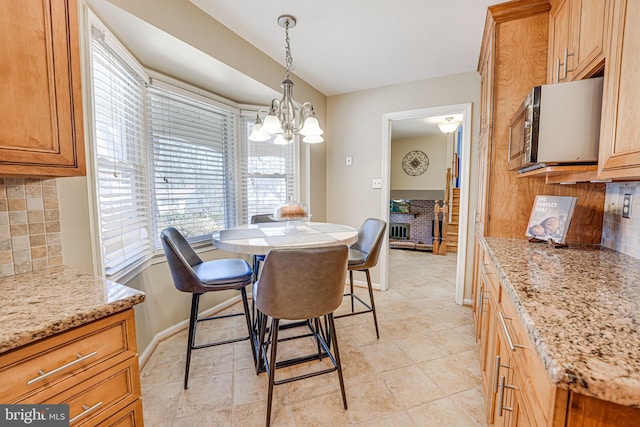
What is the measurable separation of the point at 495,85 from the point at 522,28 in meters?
0.36

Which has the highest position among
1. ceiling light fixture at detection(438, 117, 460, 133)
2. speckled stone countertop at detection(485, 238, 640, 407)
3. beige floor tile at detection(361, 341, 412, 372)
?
ceiling light fixture at detection(438, 117, 460, 133)

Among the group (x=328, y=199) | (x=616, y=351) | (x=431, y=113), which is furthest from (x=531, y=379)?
(x=328, y=199)

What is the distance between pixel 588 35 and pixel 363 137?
7.26 ft

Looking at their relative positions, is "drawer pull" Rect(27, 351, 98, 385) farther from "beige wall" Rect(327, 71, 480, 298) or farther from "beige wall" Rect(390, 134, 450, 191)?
"beige wall" Rect(390, 134, 450, 191)

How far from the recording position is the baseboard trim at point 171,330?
1925 millimetres

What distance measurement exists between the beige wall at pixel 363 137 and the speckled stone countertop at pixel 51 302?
2.71 m

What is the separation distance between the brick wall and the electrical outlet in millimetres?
4384

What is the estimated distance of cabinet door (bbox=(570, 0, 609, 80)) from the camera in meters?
1.11

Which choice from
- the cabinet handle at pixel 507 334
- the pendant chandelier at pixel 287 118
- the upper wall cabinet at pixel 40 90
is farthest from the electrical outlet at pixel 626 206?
the upper wall cabinet at pixel 40 90

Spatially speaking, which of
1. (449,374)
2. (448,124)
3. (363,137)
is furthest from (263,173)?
(448,124)

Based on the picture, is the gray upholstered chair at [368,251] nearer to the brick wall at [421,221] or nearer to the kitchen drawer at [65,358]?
the kitchen drawer at [65,358]

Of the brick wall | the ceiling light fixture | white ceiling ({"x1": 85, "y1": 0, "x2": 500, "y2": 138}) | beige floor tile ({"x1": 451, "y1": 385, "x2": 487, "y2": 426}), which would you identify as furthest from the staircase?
beige floor tile ({"x1": 451, "y1": 385, "x2": 487, "y2": 426})

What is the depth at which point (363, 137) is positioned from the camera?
3340 millimetres

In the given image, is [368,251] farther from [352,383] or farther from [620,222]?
[620,222]
